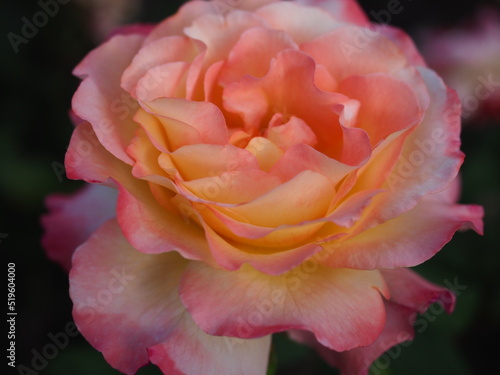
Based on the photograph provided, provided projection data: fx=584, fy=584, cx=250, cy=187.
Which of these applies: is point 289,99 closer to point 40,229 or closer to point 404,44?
point 404,44

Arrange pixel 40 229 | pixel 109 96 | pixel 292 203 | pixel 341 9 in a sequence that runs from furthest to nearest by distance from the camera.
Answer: pixel 40 229 → pixel 341 9 → pixel 109 96 → pixel 292 203

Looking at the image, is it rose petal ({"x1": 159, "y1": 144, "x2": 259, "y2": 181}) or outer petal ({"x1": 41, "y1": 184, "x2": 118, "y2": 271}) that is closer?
rose petal ({"x1": 159, "y1": 144, "x2": 259, "y2": 181})

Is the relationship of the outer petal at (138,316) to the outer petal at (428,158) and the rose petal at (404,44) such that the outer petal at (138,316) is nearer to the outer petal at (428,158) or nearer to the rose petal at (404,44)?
the outer petal at (428,158)

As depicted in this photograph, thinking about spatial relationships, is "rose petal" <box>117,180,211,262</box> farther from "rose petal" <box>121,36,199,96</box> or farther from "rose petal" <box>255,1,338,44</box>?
"rose petal" <box>255,1,338,44</box>

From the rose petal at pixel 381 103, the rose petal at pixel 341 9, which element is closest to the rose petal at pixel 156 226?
the rose petal at pixel 381 103

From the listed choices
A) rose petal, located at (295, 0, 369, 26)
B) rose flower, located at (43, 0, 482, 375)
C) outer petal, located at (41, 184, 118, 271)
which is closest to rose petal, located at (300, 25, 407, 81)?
rose flower, located at (43, 0, 482, 375)

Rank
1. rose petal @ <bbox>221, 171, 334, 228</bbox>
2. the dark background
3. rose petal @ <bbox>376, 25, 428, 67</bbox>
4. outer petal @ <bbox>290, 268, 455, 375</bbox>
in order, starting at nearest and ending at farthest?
rose petal @ <bbox>221, 171, 334, 228</bbox> < outer petal @ <bbox>290, 268, 455, 375</bbox> < rose petal @ <bbox>376, 25, 428, 67</bbox> < the dark background

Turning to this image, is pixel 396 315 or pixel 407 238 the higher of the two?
pixel 407 238

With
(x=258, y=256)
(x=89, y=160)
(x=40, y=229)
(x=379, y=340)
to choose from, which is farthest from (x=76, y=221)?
(x=40, y=229)
